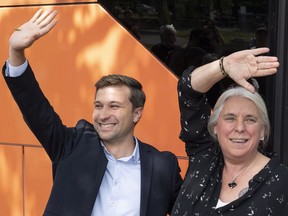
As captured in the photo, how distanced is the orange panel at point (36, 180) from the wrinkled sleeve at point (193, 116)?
4.57 ft

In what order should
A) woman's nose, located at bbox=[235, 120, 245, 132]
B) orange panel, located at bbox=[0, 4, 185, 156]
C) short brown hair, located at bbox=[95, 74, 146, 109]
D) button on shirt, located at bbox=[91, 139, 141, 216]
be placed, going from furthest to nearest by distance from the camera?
orange panel, located at bbox=[0, 4, 185, 156] → short brown hair, located at bbox=[95, 74, 146, 109] → button on shirt, located at bbox=[91, 139, 141, 216] → woman's nose, located at bbox=[235, 120, 245, 132]

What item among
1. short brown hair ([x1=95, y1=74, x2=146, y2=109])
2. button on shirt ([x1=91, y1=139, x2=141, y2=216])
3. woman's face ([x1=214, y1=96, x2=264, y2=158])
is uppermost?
short brown hair ([x1=95, y1=74, x2=146, y2=109])

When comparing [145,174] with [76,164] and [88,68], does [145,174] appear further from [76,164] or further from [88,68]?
[88,68]

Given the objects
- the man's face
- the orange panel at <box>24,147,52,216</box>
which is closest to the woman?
the man's face

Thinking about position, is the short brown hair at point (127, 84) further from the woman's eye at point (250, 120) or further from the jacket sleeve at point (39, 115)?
the woman's eye at point (250, 120)

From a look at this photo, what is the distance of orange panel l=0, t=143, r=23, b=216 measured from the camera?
3.75 m

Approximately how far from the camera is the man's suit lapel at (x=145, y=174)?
96.3 inches

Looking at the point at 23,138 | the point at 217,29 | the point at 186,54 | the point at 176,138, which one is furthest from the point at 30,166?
the point at 217,29

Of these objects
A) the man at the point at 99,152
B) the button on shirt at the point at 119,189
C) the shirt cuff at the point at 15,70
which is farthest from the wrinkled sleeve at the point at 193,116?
the shirt cuff at the point at 15,70

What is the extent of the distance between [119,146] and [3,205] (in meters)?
1.63

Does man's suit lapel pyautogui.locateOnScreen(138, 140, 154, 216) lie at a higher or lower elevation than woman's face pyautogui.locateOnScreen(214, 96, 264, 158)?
lower

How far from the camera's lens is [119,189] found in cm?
243

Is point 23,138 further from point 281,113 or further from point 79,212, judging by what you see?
point 281,113

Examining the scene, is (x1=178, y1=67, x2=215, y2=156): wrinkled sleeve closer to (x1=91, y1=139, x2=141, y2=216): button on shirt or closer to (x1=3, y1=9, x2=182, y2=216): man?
(x1=3, y1=9, x2=182, y2=216): man
